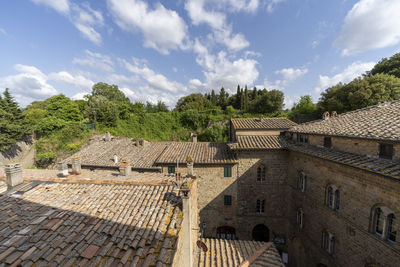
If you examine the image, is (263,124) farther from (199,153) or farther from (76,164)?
(76,164)

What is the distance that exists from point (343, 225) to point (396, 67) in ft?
144

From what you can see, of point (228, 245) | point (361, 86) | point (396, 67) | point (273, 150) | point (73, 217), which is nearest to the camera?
point (73, 217)

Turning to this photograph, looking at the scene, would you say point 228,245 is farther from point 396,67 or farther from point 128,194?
point 396,67

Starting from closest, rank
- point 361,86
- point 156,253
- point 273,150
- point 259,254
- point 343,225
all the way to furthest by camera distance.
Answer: point 156,253, point 343,225, point 259,254, point 273,150, point 361,86

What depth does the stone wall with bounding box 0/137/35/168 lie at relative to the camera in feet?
75.2

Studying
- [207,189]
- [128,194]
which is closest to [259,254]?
[207,189]

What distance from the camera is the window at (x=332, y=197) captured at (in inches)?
338

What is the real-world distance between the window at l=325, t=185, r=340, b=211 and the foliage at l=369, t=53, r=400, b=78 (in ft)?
127

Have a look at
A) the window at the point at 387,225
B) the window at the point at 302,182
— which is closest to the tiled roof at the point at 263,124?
the window at the point at 302,182

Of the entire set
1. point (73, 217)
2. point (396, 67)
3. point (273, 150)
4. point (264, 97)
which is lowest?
point (73, 217)

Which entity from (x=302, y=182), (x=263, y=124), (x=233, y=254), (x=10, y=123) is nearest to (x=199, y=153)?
(x=263, y=124)

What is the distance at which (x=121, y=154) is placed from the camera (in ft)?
56.5

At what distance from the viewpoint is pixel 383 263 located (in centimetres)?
617

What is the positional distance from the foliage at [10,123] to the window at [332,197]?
37.6 metres
